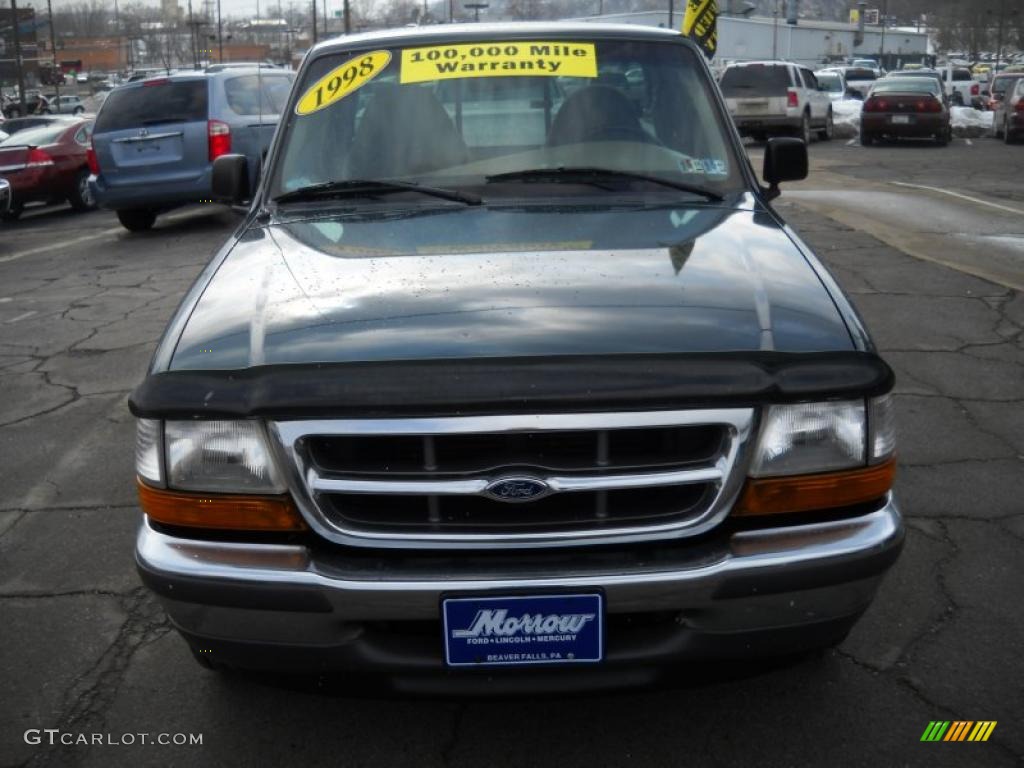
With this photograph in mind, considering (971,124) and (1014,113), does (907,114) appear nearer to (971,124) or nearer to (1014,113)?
(1014,113)

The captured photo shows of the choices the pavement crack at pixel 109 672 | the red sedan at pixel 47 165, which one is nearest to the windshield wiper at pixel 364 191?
the pavement crack at pixel 109 672

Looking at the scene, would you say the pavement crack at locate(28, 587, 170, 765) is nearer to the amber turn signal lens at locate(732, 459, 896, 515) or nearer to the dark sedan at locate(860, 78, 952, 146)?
the amber turn signal lens at locate(732, 459, 896, 515)

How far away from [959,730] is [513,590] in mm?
1276

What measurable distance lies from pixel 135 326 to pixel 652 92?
16.9 ft

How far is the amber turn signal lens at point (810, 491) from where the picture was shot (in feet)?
7.58

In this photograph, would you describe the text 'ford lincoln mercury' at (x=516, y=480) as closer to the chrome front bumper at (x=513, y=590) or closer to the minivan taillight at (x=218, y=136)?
the chrome front bumper at (x=513, y=590)

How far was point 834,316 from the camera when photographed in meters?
2.52

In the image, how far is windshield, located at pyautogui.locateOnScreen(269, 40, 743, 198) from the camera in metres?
3.67

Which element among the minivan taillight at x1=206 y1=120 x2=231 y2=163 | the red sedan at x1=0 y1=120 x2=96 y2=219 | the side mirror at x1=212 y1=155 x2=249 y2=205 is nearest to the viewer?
the side mirror at x1=212 y1=155 x2=249 y2=205

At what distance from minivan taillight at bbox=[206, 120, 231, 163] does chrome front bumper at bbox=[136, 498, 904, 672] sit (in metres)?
10.8

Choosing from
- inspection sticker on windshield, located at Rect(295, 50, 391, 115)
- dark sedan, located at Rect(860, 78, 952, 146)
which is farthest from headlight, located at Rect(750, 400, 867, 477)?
dark sedan, located at Rect(860, 78, 952, 146)

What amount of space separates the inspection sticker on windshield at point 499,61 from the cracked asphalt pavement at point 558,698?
2006 mm

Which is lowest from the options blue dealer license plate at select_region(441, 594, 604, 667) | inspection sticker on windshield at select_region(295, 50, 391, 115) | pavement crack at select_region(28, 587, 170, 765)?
pavement crack at select_region(28, 587, 170, 765)

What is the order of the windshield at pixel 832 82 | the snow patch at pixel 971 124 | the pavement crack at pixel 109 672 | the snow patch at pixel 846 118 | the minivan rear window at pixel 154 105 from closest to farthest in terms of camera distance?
the pavement crack at pixel 109 672
the minivan rear window at pixel 154 105
the snow patch at pixel 971 124
the snow patch at pixel 846 118
the windshield at pixel 832 82
